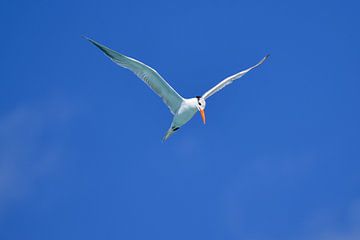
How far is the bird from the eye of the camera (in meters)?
23.7

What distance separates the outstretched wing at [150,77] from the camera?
925 inches

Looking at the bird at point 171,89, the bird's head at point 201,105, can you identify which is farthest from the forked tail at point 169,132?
the bird's head at point 201,105

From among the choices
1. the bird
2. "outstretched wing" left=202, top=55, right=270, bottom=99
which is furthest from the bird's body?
"outstretched wing" left=202, top=55, right=270, bottom=99

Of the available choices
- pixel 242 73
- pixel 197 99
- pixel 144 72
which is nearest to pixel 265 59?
pixel 242 73

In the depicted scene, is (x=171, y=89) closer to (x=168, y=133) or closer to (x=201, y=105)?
(x=201, y=105)

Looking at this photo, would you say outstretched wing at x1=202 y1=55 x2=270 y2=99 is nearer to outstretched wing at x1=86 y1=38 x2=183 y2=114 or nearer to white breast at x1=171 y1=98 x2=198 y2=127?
white breast at x1=171 y1=98 x2=198 y2=127

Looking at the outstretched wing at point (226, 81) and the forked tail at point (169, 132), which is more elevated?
the outstretched wing at point (226, 81)

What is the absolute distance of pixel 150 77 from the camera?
2448 centimetres

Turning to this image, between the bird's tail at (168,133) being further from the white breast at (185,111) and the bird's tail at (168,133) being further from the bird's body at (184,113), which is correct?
the white breast at (185,111)

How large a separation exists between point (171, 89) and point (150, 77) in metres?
1.00

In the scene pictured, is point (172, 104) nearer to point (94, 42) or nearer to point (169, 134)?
point (169, 134)

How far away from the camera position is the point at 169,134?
1034 inches

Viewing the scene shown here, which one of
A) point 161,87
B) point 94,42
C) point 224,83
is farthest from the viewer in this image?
point 224,83

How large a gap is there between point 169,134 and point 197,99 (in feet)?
5.56
